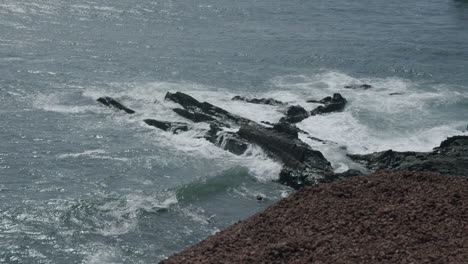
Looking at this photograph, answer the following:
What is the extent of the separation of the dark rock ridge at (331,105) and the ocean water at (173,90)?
33.9 inches

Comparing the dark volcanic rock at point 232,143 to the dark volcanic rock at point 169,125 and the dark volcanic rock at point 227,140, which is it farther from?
the dark volcanic rock at point 169,125

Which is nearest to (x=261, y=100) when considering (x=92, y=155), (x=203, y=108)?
(x=203, y=108)

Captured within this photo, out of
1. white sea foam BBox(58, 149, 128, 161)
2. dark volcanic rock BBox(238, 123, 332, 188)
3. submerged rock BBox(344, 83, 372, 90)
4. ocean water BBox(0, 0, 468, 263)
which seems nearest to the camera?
ocean water BBox(0, 0, 468, 263)

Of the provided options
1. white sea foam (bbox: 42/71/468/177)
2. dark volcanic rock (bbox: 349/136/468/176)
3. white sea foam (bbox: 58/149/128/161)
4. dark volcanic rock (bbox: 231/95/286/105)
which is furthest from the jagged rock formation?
white sea foam (bbox: 58/149/128/161)

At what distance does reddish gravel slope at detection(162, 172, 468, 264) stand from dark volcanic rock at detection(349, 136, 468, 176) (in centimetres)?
869

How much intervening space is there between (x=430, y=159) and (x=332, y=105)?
16.8 meters

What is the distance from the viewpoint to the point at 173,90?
221 feet

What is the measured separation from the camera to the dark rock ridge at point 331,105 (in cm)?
6212

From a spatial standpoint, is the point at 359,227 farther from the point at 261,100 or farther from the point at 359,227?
the point at 261,100

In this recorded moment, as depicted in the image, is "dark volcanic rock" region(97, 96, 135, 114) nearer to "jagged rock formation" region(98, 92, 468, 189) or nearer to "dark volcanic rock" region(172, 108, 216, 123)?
"jagged rock formation" region(98, 92, 468, 189)

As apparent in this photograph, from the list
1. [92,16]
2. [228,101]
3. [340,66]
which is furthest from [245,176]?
[92,16]

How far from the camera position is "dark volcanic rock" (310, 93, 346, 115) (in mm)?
62125

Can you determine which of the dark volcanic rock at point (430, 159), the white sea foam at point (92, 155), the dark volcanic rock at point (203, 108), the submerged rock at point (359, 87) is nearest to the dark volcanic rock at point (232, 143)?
the dark volcanic rock at point (203, 108)

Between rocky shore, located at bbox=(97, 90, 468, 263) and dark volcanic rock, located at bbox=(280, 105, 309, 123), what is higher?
rocky shore, located at bbox=(97, 90, 468, 263)
